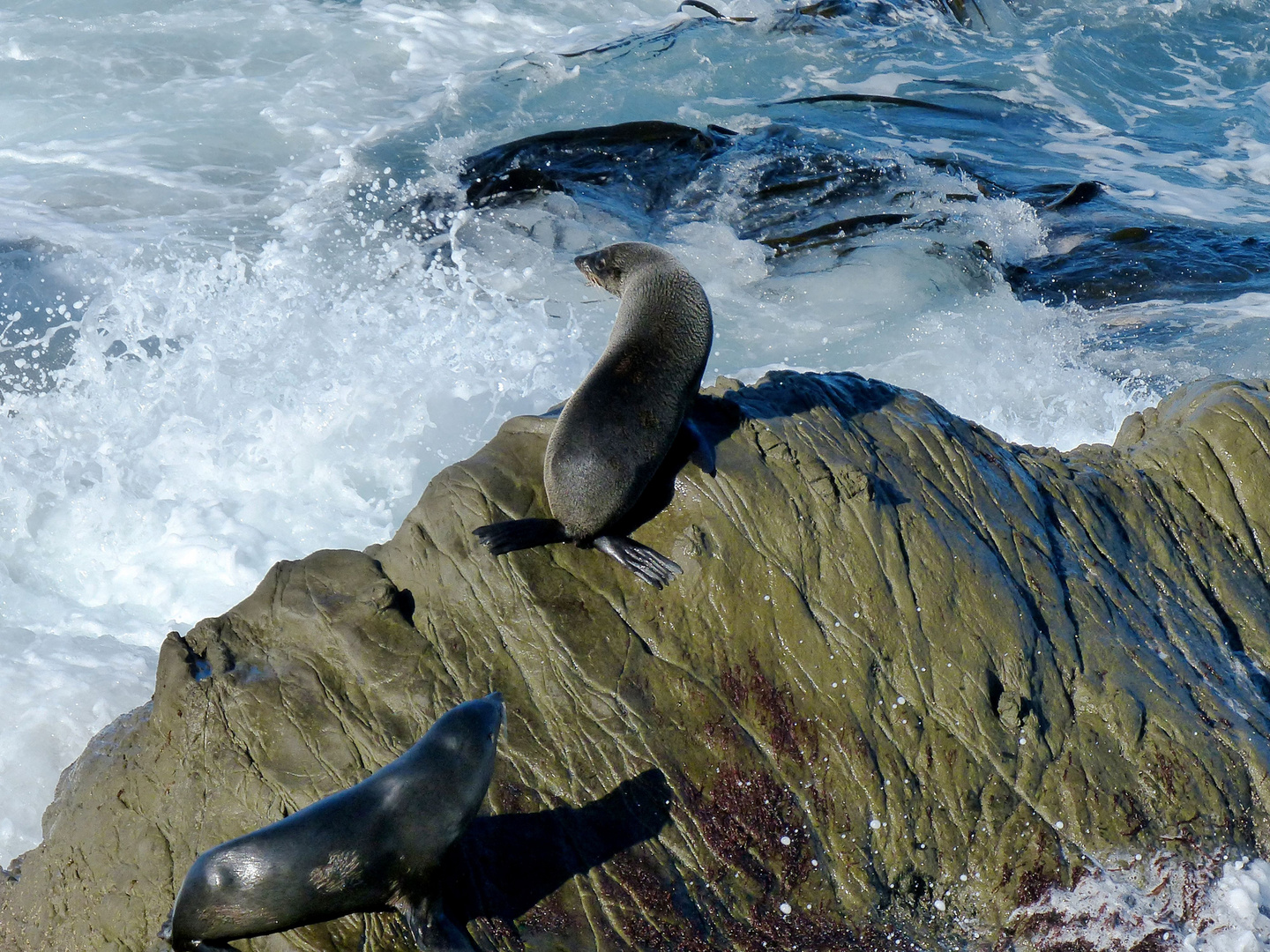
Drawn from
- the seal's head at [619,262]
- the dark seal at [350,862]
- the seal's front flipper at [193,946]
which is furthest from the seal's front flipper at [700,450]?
the seal's front flipper at [193,946]

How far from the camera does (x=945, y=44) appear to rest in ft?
52.2

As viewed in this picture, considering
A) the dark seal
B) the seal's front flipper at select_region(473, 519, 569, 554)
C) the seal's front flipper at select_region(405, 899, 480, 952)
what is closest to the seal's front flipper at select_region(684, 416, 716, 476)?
the seal's front flipper at select_region(473, 519, 569, 554)

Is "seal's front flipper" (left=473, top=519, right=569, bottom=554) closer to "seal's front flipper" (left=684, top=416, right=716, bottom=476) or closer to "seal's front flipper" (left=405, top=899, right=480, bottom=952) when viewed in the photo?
"seal's front flipper" (left=684, top=416, right=716, bottom=476)

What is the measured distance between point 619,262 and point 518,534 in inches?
69.6

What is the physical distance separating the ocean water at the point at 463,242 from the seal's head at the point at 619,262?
2.39m

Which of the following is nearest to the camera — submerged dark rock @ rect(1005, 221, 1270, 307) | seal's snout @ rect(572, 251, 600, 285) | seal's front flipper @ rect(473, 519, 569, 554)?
seal's front flipper @ rect(473, 519, 569, 554)

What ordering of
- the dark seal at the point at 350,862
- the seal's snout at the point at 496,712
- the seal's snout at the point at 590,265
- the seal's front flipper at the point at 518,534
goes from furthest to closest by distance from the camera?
1. the seal's snout at the point at 590,265
2. the seal's front flipper at the point at 518,534
3. the seal's snout at the point at 496,712
4. the dark seal at the point at 350,862

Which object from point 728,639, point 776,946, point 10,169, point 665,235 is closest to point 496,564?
point 728,639

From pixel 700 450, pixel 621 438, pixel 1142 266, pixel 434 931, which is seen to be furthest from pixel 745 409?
pixel 1142 266

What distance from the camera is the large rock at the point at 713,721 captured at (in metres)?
3.68

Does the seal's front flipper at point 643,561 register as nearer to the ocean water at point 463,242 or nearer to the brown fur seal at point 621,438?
the brown fur seal at point 621,438

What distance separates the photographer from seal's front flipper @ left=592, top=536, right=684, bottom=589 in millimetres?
4051

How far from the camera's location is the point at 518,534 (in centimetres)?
404

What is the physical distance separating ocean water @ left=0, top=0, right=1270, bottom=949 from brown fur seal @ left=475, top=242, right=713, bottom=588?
2428 mm
